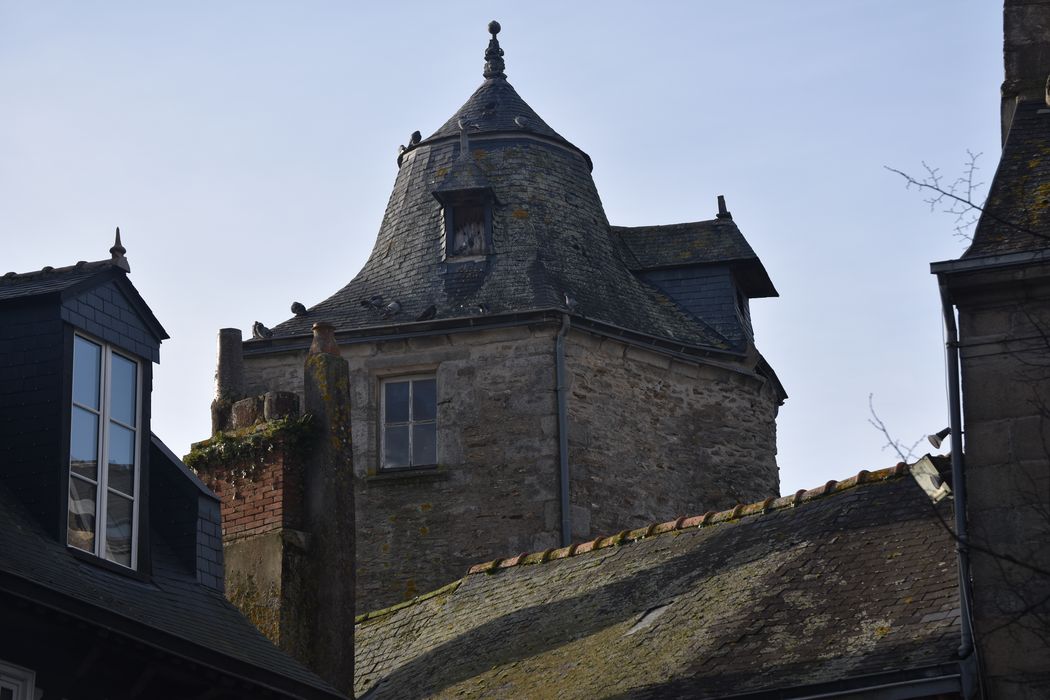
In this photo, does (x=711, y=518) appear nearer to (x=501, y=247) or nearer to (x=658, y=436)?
(x=658, y=436)

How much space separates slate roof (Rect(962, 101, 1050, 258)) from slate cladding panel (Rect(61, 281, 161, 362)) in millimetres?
4617

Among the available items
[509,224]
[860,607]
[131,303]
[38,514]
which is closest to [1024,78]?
[860,607]

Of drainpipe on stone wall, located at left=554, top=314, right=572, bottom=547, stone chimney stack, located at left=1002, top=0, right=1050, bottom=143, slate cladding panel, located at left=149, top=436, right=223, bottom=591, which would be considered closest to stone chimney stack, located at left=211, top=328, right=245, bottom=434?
drainpipe on stone wall, located at left=554, top=314, right=572, bottom=547

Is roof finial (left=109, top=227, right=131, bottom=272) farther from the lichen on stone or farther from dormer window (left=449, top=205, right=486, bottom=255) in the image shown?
dormer window (left=449, top=205, right=486, bottom=255)

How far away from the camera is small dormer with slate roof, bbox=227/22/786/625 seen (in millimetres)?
19797

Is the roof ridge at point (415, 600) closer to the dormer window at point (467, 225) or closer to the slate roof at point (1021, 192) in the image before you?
the dormer window at point (467, 225)

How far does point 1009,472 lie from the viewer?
432 inches

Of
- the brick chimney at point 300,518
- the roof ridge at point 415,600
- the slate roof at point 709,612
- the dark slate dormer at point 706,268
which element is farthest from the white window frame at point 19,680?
the dark slate dormer at point 706,268

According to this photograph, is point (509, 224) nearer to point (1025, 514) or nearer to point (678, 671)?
point (678, 671)

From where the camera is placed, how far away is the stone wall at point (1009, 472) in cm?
1062

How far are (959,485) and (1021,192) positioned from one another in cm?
189


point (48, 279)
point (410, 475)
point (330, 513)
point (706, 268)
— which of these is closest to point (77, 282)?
point (48, 279)

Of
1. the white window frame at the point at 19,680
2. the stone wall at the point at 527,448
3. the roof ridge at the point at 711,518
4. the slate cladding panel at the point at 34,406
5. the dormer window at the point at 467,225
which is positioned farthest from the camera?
the dormer window at the point at 467,225

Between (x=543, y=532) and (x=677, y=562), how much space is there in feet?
15.3
